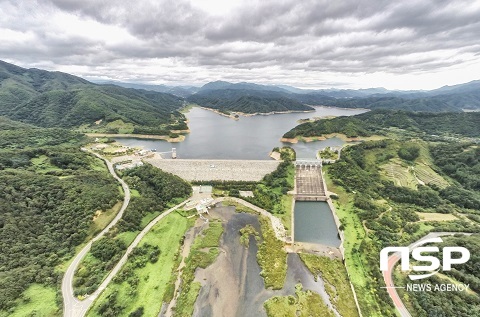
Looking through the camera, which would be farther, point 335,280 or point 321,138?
point 321,138

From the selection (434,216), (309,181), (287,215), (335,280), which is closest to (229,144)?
(309,181)

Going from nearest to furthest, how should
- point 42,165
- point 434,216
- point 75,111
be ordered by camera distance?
point 434,216
point 42,165
point 75,111

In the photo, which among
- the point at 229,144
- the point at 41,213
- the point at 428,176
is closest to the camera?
the point at 41,213

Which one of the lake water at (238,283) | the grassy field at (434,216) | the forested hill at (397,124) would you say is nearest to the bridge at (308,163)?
the grassy field at (434,216)

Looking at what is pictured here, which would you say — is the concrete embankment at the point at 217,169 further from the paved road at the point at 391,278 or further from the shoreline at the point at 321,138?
the shoreline at the point at 321,138

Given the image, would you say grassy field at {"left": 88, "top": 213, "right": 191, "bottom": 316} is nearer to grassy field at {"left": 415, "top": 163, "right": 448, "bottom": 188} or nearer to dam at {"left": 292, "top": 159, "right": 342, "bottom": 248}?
dam at {"left": 292, "top": 159, "right": 342, "bottom": 248}

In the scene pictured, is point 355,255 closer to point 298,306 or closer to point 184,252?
point 298,306
